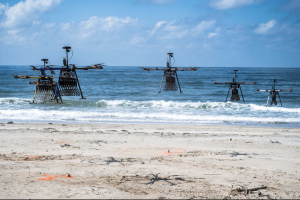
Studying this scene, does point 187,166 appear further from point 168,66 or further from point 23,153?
point 168,66

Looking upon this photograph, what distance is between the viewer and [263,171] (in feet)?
27.3

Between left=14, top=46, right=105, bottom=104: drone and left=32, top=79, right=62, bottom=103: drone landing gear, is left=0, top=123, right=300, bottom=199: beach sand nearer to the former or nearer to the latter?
left=14, top=46, right=105, bottom=104: drone

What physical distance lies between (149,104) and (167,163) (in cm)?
2107

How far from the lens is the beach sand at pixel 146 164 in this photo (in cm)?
660

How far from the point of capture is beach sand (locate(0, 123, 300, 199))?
260 inches

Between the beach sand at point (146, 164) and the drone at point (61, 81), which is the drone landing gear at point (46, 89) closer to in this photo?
→ the drone at point (61, 81)

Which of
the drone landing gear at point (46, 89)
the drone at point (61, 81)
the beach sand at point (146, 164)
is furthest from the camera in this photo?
the drone landing gear at point (46, 89)

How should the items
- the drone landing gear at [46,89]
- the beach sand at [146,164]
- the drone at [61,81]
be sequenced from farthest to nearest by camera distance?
the drone landing gear at [46,89] → the drone at [61,81] → the beach sand at [146,164]

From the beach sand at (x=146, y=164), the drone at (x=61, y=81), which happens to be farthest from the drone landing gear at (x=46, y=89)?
the beach sand at (x=146, y=164)

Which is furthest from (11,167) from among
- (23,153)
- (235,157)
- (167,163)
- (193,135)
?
(193,135)

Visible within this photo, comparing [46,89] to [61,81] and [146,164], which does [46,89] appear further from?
[146,164]

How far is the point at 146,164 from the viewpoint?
8797 mm

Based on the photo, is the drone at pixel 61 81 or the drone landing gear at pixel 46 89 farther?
the drone landing gear at pixel 46 89

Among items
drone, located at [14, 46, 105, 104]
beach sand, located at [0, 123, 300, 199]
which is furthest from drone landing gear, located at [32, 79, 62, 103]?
beach sand, located at [0, 123, 300, 199]
